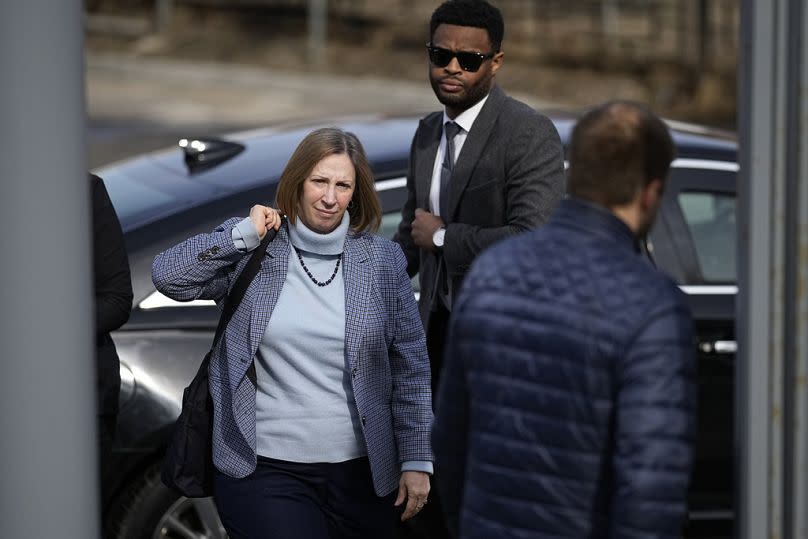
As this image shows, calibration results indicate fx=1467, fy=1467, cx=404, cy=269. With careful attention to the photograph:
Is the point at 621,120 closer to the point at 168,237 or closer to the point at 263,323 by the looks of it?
the point at 263,323

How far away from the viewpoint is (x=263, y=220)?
11.8 ft

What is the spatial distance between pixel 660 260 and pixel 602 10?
17.3 meters

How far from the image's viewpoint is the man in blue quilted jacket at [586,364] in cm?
251

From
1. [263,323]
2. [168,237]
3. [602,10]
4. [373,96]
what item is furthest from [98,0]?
[263,323]

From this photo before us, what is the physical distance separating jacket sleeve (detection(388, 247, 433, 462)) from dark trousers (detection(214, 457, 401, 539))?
0.13 metres

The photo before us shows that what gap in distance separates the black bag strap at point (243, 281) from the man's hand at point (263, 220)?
3 centimetres

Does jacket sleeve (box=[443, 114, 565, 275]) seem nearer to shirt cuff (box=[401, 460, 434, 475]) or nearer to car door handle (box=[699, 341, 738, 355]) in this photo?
shirt cuff (box=[401, 460, 434, 475])

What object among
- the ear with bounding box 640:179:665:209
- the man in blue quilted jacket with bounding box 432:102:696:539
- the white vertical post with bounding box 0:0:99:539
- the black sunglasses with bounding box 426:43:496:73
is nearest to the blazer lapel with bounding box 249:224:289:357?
the black sunglasses with bounding box 426:43:496:73

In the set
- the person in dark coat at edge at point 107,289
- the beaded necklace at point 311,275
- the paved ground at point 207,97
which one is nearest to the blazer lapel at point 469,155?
the beaded necklace at point 311,275

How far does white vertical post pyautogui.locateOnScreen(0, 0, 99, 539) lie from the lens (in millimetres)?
2430

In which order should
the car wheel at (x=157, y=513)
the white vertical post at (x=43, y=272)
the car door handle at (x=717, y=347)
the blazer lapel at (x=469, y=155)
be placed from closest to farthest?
the white vertical post at (x=43, y=272) < the blazer lapel at (x=469, y=155) < the car wheel at (x=157, y=513) < the car door handle at (x=717, y=347)

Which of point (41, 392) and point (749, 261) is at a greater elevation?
point (749, 261)

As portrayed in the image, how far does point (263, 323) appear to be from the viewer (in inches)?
140

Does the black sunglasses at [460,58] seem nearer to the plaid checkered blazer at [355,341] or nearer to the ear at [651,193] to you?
the plaid checkered blazer at [355,341]
